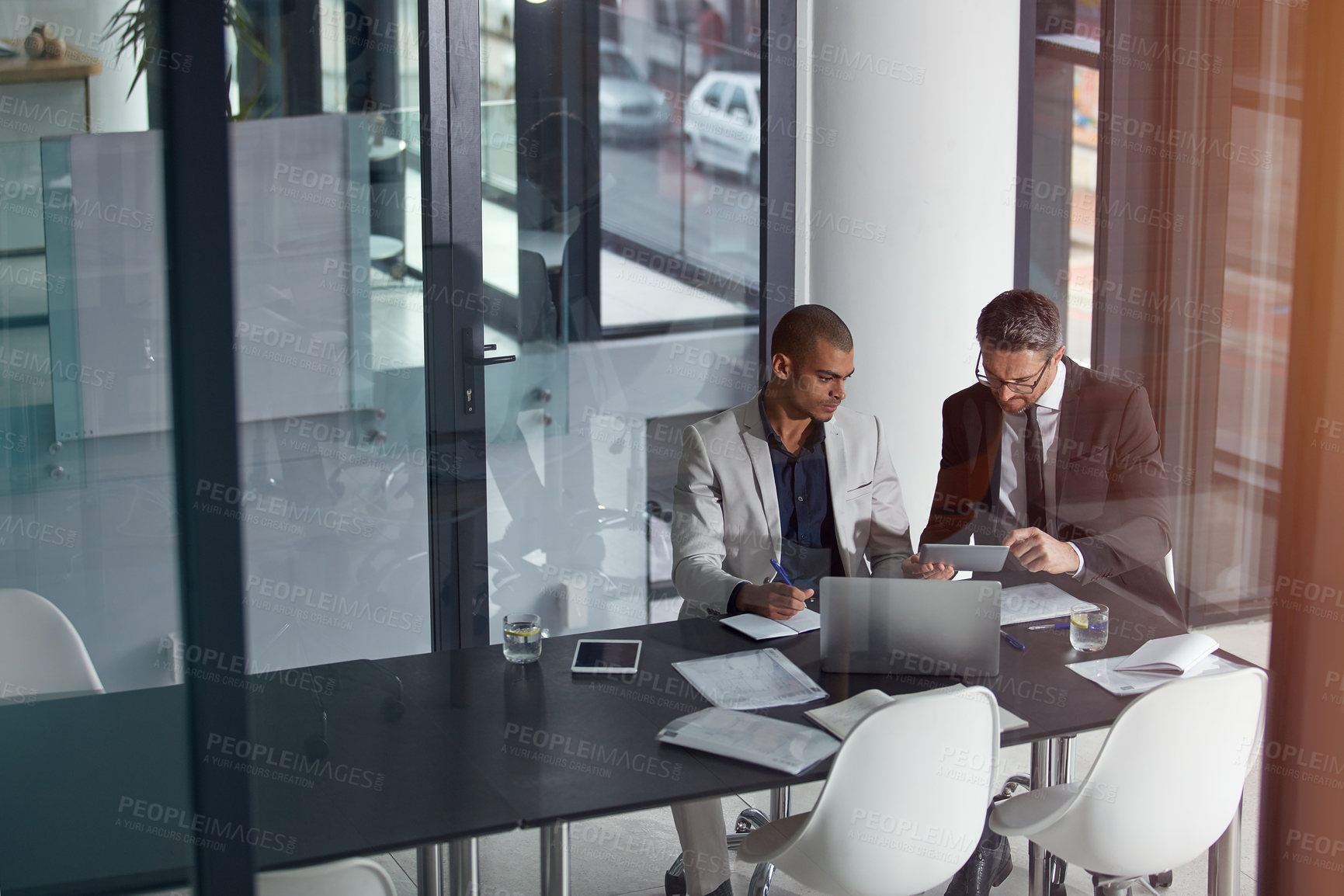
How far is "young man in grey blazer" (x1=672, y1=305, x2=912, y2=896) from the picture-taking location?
318 cm

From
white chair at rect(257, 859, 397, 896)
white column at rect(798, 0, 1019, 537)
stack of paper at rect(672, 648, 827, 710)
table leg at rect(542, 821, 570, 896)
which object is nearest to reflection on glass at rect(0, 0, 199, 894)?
white chair at rect(257, 859, 397, 896)

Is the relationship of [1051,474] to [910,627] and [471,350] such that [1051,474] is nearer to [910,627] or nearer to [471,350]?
[910,627]

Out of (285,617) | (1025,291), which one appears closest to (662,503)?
(285,617)

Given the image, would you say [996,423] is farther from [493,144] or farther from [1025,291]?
[493,144]

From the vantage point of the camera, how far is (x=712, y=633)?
9.28 feet

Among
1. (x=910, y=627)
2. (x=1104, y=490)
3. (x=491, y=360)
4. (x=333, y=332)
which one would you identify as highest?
(x=333, y=332)

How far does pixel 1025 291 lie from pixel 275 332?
2.04 m

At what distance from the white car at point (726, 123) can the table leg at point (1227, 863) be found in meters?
2.54

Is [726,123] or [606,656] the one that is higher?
[726,123]

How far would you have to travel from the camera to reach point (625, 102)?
4012 millimetres

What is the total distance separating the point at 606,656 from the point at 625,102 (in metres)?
2.01

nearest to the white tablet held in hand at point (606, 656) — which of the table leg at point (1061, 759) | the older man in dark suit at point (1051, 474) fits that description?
the older man in dark suit at point (1051, 474)

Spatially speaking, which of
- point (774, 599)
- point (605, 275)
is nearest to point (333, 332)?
point (605, 275)

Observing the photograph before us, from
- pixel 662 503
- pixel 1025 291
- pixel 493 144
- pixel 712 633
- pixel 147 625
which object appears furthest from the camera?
pixel 662 503
